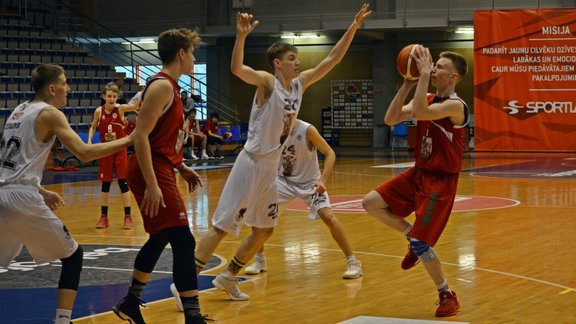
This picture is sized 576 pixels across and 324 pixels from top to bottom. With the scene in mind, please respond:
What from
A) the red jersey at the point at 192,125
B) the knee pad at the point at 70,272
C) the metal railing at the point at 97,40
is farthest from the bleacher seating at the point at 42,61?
the knee pad at the point at 70,272

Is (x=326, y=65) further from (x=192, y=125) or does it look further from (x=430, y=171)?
(x=192, y=125)

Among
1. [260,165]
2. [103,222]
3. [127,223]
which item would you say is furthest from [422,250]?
[103,222]

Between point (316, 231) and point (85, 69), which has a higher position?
point (85, 69)

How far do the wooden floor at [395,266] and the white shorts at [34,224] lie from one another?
0.90 meters

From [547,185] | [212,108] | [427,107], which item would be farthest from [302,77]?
[212,108]

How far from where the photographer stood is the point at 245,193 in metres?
7.16

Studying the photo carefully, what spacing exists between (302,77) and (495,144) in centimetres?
1877

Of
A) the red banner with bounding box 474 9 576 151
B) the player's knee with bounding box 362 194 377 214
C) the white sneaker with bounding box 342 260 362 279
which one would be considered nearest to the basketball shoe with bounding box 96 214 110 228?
the white sneaker with bounding box 342 260 362 279

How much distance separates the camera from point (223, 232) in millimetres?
7062

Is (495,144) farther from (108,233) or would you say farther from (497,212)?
(108,233)

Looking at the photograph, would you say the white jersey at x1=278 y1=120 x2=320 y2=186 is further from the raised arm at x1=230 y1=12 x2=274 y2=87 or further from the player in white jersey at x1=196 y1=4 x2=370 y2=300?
the raised arm at x1=230 y1=12 x2=274 y2=87

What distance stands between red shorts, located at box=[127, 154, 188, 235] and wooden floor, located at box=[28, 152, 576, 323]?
3.04ft

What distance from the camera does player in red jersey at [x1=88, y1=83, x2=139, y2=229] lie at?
11836mm

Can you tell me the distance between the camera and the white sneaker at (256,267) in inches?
329
